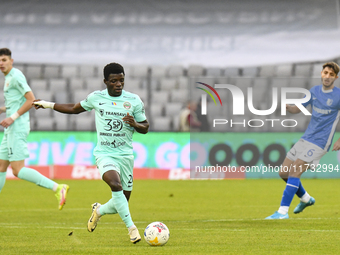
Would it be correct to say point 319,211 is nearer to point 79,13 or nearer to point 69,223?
point 69,223

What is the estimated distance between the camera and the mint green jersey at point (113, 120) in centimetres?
652

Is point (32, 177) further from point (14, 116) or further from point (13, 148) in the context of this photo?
point (14, 116)

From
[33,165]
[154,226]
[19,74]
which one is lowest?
[33,165]

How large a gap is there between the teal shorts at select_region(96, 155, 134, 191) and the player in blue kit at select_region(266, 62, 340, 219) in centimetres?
279

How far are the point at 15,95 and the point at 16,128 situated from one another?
1.62ft

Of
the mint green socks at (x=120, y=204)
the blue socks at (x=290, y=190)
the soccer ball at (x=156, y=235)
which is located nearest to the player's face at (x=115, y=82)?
the mint green socks at (x=120, y=204)

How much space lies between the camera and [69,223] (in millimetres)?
8250

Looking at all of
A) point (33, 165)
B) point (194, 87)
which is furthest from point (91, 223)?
point (194, 87)

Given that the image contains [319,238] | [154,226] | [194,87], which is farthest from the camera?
[194,87]

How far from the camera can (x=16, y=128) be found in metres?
8.68

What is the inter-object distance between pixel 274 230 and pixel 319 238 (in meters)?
0.78

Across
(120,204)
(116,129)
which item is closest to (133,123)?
(116,129)

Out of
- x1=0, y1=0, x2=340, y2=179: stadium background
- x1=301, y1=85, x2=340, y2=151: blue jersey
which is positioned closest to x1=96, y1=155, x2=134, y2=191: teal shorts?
x1=301, y1=85, x2=340, y2=151: blue jersey

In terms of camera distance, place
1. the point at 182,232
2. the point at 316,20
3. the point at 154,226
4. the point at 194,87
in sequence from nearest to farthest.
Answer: the point at 154,226
the point at 182,232
the point at 194,87
the point at 316,20
